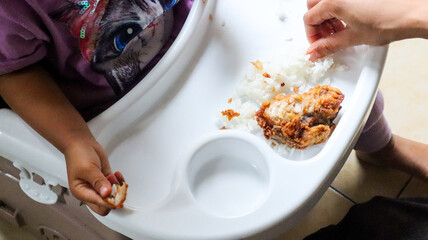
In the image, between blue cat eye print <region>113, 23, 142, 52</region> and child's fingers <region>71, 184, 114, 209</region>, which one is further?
blue cat eye print <region>113, 23, 142, 52</region>

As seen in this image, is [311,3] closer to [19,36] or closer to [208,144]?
[208,144]

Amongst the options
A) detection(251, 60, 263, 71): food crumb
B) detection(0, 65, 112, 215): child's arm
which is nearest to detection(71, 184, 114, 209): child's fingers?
detection(0, 65, 112, 215): child's arm

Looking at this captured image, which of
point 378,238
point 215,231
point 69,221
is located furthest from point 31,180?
point 378,238

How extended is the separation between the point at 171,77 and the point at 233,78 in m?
0.07

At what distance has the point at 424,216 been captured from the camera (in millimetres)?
655

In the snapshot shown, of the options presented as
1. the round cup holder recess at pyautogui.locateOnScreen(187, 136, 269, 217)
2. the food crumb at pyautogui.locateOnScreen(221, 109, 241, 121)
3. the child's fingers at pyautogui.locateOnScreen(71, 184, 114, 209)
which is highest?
the child's fingers at pyautogui.locateOnScreen(71, 184, 114, 209)

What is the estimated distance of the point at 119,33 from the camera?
1.73ft

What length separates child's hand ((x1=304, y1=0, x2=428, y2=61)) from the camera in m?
0.47

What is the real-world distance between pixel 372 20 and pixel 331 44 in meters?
0.05

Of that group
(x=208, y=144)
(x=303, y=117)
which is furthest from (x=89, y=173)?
(x=303, y=117)

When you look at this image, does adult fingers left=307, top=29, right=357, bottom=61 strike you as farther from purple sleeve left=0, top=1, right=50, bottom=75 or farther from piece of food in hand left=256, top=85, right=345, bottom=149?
purple sleeve left=0, top=1, right=50, bottom=75

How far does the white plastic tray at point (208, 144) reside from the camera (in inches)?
17.3

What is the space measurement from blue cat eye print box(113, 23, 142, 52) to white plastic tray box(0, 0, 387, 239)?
1.8 inches

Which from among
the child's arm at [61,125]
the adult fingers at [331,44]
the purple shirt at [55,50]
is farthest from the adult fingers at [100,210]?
the adult fingers at [331,44]
